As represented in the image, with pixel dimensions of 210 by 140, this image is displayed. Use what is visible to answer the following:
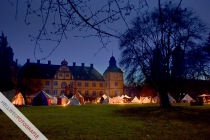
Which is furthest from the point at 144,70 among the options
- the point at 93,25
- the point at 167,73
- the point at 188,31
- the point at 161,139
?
the point at 93,25

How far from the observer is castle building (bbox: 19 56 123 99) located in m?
60.3

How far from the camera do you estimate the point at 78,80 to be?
64.0 m

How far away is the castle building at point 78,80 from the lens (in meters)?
60.3

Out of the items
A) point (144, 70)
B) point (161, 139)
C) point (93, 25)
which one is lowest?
point (161, 139)

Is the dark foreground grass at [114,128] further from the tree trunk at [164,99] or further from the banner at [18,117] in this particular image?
the tree trunk at [164,99]

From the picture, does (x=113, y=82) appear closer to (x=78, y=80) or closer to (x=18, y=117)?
(x=78, y=80)

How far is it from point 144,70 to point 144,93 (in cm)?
4667

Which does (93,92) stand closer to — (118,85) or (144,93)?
(118,85)

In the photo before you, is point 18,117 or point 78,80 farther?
point 78,80

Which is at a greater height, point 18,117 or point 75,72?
point 75,72

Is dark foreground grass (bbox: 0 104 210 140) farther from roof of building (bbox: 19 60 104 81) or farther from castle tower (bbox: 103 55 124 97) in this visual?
castle tower (bbox: 103 55 124 97)

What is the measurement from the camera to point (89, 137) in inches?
245

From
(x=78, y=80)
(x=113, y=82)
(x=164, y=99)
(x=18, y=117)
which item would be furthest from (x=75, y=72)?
(x=18, y=117)

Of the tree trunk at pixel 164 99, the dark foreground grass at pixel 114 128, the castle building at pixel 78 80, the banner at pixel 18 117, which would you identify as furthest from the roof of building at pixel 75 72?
the banner at pixel 18 117
